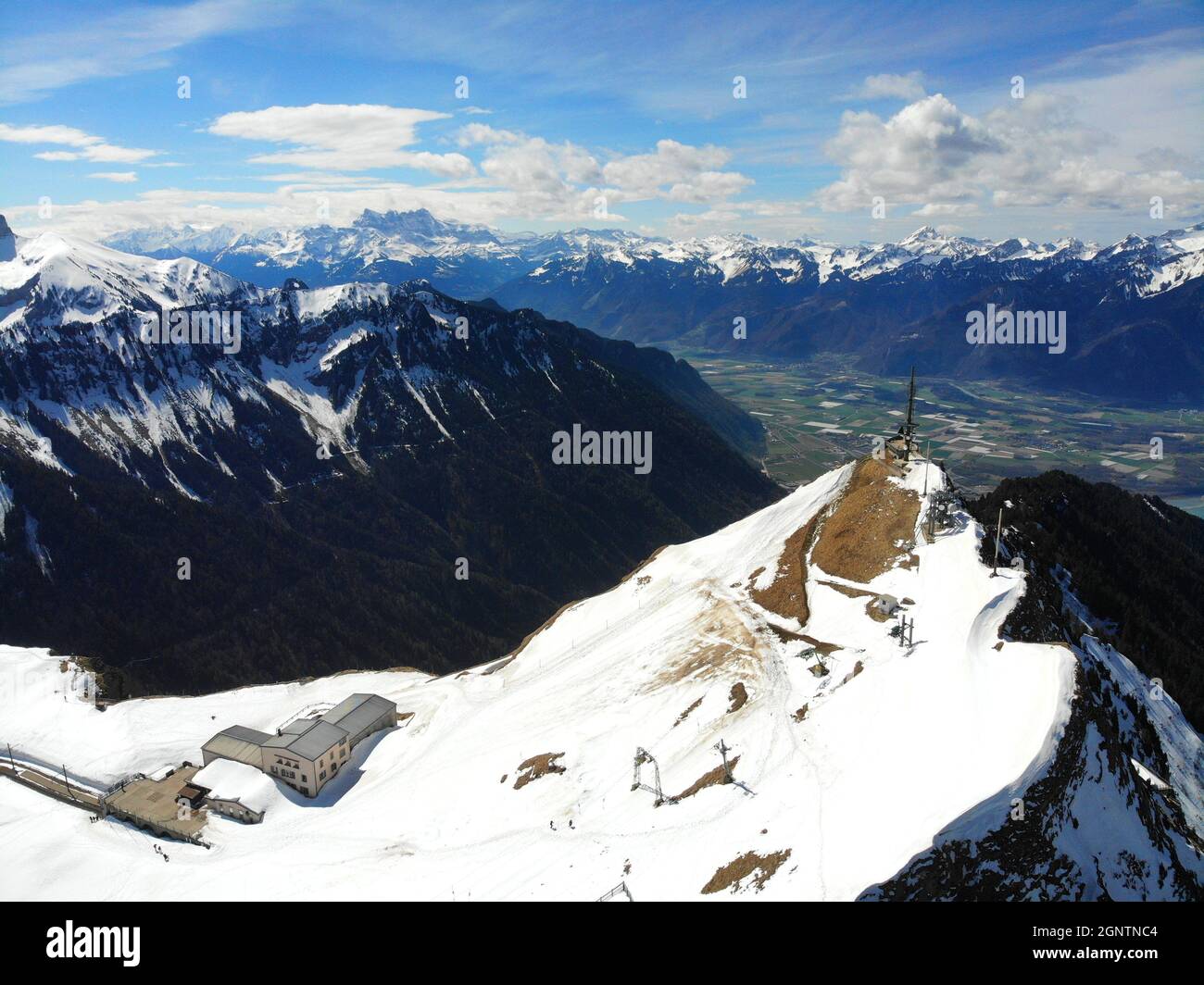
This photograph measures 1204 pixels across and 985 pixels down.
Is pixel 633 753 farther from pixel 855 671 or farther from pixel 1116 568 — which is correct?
pixel 1116 568

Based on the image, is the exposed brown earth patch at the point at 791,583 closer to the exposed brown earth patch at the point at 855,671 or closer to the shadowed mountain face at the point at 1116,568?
the exposed brown earth patch at the point at 855,671

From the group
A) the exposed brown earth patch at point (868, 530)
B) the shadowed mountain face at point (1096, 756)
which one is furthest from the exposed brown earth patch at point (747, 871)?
the exposed brown earth patch at point (868, 530)

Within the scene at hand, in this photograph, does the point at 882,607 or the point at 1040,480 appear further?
the point at 1040,480

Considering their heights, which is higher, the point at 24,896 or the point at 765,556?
the point at 765,556

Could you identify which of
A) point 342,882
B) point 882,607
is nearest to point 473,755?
point 342,882

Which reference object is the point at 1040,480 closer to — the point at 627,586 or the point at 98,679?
the point at 627,586

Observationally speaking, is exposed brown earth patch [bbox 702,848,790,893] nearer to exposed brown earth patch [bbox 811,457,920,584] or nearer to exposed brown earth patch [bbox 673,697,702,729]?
exposed brown earth patch [bbox 673,697,702,729]
